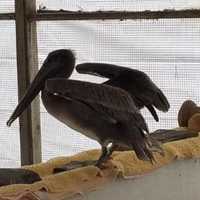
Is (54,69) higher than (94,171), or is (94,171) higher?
(54,69)

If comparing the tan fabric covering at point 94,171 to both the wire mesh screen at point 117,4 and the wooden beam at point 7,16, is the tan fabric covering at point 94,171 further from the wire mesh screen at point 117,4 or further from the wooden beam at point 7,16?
the wooden beam at point 7,16

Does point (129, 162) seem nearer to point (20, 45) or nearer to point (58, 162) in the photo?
point (58, 162)

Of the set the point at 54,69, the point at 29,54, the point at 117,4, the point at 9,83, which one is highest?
the point at 117,4

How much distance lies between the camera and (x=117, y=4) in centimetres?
274

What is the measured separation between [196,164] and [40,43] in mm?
1109

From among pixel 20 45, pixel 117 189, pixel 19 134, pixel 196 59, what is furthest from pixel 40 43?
pixel 117 189

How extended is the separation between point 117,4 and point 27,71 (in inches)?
20.6

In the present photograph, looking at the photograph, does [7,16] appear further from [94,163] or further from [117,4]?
[94,163]

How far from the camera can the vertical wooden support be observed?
9.52 feet

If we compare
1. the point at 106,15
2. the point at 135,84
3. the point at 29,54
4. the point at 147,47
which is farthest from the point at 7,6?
the point at 135,84

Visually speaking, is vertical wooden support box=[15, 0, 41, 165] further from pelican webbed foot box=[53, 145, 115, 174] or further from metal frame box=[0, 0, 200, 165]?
pelican webbed foot box=[53, 145, 115, 174]

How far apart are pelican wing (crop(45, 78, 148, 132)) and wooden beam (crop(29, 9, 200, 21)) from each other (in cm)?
94

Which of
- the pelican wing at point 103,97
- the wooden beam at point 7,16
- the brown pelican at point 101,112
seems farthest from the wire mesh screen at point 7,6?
the pelican wing at point 103,97

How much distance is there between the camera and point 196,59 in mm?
2621
